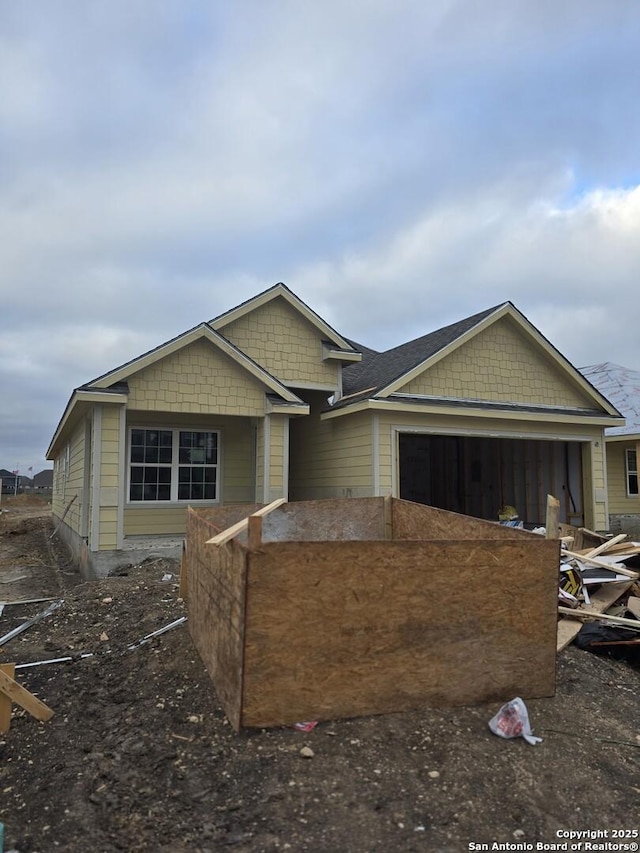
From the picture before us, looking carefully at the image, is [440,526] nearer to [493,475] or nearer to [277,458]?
[277,458]

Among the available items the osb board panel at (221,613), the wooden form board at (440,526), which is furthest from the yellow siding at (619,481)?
the osb board panel at (221,613)

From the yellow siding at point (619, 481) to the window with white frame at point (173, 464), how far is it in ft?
43.5

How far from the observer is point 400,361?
14.3 m

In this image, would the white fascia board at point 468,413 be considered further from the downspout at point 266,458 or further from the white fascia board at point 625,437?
the white fascia board at point 625,437

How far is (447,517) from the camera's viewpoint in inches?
223

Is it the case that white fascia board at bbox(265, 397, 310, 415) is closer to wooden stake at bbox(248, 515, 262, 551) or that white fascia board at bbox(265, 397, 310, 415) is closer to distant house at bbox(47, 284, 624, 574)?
distant house at bbox(47, 284, 624, 574)

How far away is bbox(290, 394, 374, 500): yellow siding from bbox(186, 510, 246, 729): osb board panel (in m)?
6.94

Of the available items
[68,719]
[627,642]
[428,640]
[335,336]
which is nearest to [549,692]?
[428,640]

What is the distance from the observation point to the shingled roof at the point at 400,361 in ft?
42.8

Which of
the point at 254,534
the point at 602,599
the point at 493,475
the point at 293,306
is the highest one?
the point at 293,306

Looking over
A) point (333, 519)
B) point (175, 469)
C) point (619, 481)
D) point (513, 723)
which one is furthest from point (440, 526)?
point (619, 481)

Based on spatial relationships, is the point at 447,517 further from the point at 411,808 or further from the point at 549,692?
the point at 411,808

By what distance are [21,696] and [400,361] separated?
1161cm

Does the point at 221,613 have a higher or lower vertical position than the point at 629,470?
lower
